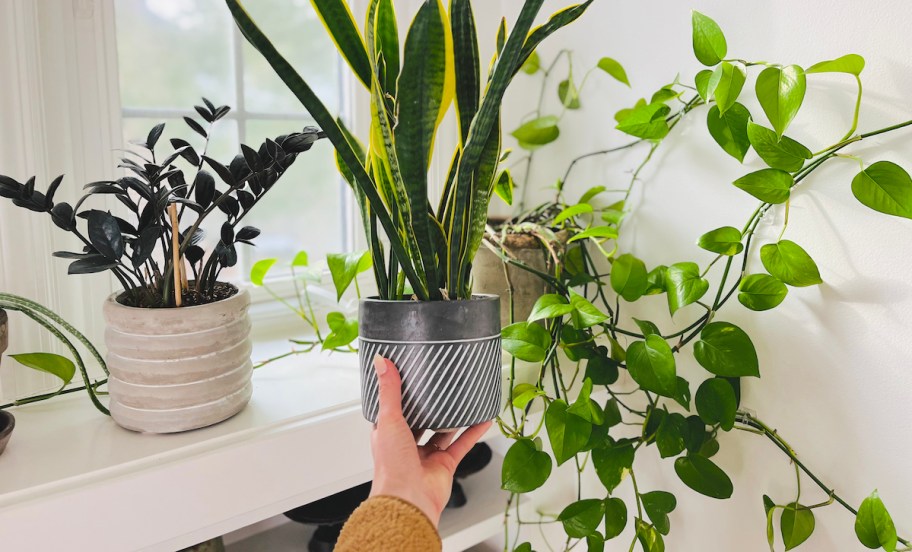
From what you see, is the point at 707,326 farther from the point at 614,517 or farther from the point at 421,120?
the point at 421,120

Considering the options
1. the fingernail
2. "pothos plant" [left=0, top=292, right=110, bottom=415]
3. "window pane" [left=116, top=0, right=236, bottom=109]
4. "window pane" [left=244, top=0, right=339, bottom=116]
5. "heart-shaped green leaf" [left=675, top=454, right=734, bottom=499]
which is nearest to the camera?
the fingernail

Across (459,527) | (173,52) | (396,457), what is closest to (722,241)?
(396,457)

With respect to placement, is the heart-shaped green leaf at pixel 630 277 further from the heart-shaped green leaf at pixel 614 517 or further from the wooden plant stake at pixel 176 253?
the wooden plant stake at pixel 176 253

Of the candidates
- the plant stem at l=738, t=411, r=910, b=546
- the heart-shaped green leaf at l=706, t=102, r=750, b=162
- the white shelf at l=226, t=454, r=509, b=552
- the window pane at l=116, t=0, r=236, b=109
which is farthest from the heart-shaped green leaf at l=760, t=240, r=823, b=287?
the window pane at l=116, t=0, r=236, b=109

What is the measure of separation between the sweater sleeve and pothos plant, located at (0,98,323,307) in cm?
36

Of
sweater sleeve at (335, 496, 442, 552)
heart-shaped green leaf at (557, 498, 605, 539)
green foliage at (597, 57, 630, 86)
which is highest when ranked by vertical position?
green foliage at (597, 57, 630, 86)

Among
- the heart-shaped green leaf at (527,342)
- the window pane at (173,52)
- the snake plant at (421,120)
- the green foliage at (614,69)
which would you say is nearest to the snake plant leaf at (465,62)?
the snake plant at (421,120)

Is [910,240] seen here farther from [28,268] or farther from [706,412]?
[28,268]

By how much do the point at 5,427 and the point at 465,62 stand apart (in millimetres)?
650

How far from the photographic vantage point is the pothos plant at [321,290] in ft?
2.97

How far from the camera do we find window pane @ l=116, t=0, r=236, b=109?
984 mm

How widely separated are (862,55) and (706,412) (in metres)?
0.49

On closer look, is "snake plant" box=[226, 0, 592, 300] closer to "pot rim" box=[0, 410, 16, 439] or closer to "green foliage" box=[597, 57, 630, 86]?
"green foliage" box=[597, 57, 630, 86]

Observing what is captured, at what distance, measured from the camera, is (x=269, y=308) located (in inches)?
46.6
